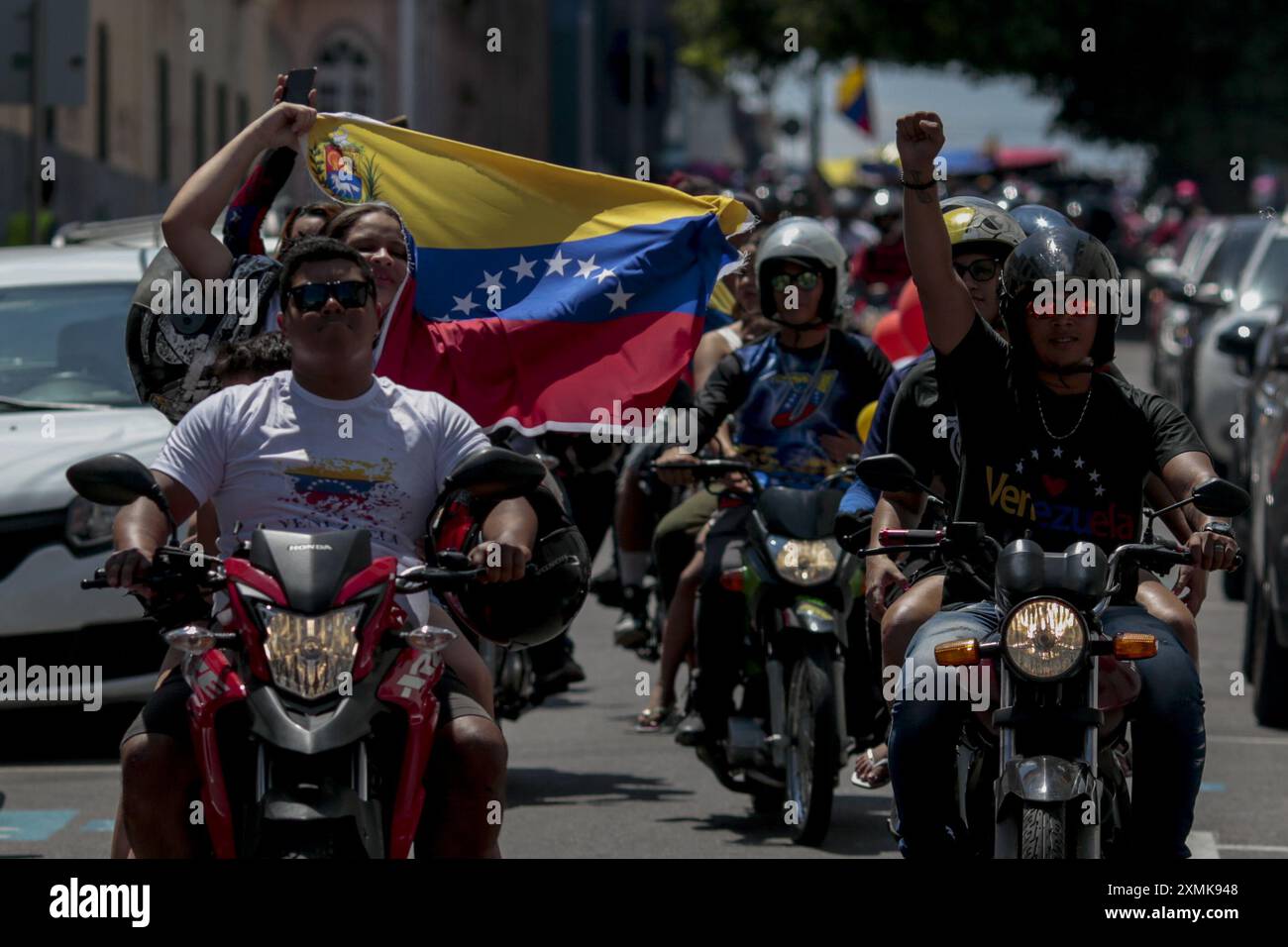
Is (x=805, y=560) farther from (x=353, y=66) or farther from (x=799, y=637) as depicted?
(x=353, y=66)

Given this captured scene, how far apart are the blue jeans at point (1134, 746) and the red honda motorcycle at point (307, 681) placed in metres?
1.01

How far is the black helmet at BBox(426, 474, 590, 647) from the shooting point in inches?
225

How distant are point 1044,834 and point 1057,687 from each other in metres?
0.30

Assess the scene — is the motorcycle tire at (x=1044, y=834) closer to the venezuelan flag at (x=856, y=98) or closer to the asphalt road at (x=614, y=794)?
the asphalt road at (x=614, y=794)

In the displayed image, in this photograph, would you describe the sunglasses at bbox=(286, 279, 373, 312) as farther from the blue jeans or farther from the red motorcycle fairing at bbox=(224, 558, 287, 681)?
the blue jeans

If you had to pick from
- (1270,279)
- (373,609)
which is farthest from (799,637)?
(1270,279)

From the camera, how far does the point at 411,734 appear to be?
513 cm

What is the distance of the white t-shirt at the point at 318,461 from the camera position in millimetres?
5617

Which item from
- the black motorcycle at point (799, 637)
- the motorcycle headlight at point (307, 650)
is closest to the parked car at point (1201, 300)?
the black motorcycle at point (799, 637)
